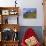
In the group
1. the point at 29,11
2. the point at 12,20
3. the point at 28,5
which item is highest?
the point at 28,5

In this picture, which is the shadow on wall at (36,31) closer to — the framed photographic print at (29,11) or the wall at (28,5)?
the wall at (28,5)

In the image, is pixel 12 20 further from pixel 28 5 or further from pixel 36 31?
pixel 36 31

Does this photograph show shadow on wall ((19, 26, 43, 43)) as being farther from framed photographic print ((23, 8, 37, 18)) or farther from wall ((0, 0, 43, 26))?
framed photographic print ((23, 8, 37, 18))

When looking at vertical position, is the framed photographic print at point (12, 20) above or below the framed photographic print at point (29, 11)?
below

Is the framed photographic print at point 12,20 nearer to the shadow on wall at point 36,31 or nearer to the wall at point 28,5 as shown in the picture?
the wall at point 28,5

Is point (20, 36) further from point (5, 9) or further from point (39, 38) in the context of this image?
point (5, 9)

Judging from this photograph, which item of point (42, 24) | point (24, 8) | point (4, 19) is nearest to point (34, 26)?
point (42, 24)

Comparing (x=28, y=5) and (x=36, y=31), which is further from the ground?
(x=28, y=5)

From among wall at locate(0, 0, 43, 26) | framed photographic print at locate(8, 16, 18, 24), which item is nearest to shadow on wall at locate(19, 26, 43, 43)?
wall at locate(0, 0, 43, 26)

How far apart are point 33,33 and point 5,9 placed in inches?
48.3

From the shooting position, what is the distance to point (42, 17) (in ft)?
18.3

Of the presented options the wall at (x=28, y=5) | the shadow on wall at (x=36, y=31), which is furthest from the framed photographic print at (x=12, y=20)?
the shadow on wall at (x=36, y=31)

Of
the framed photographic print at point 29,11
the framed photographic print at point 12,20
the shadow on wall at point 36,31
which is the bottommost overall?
the shadow on wall at point 36,31

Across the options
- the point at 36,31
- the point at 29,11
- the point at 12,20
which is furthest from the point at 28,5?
the point at 36,31
